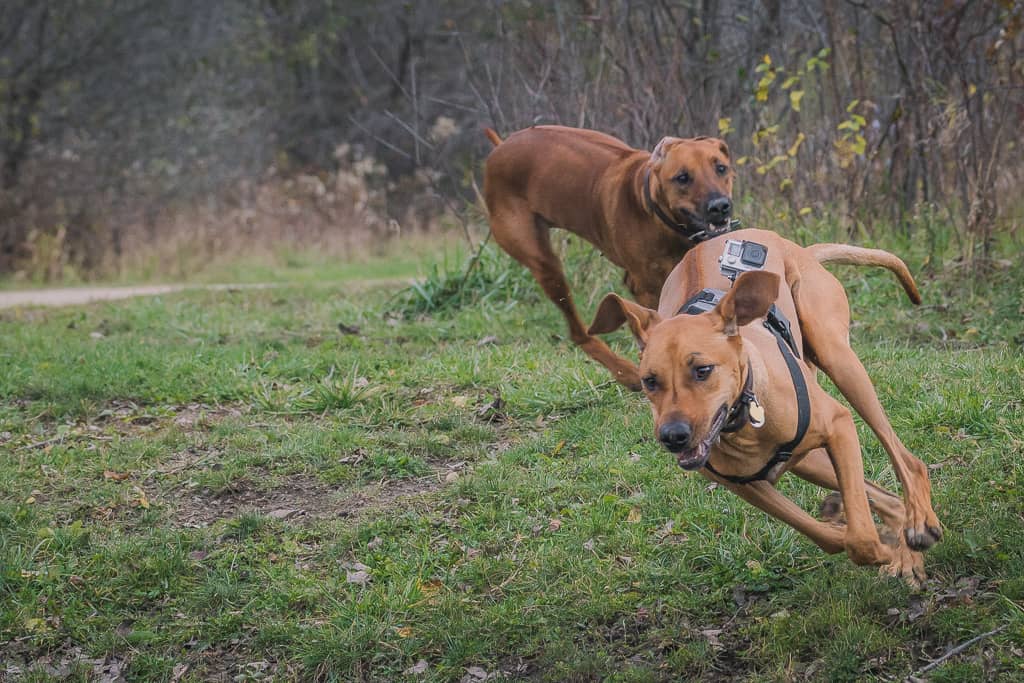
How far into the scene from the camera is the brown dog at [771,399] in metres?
3.61

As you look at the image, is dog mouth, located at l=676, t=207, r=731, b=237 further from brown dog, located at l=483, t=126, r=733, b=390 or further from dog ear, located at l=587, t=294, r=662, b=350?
dog ear, located at l=587, t=294, r=662, b=350

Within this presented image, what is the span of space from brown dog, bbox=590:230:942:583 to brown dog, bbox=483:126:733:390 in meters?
1.42

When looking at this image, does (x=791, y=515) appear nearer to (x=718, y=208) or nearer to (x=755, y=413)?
(x=755, y=413)

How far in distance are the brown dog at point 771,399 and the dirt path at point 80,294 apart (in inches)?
337

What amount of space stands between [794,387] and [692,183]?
2.19 m

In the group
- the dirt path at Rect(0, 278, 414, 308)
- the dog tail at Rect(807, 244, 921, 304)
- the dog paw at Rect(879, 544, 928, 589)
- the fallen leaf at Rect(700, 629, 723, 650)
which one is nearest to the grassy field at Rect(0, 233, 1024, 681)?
the fallen leaf at Rect(700, 629, 723, 650)

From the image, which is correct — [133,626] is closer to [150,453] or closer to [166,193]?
[150,453]

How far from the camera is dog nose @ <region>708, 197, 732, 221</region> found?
5.78 meters

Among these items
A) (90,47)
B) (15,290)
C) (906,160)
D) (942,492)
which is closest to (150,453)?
(942,492)

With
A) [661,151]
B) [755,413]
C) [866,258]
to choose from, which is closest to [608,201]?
[661,151]

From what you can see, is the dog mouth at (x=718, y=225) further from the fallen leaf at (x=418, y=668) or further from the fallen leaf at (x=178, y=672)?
the fallen leaf at (x=178, y=672)

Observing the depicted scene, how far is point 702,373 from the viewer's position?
3.61m

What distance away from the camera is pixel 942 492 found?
475 centimetres

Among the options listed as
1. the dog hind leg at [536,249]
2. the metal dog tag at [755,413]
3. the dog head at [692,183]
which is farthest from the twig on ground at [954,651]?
the dog hind leg at [536,249]
